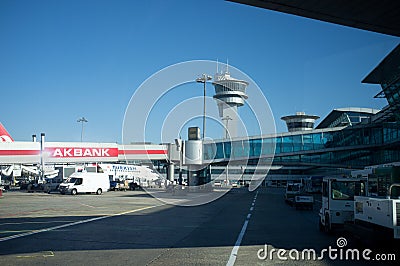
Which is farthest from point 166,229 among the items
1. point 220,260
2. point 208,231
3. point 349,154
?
point 349,154

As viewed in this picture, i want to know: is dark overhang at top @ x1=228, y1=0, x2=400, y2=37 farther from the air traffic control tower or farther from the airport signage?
the air traffic control tower

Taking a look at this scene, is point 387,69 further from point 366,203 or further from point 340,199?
point 366,203

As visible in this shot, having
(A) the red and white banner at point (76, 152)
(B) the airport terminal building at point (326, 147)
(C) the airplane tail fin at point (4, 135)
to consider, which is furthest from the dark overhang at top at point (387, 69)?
(C) the airplane tail fin at point (4, 135)

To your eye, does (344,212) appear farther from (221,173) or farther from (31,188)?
(221,173)

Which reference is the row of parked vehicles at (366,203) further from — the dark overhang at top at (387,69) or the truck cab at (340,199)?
the dark overhang at top at (387,69)

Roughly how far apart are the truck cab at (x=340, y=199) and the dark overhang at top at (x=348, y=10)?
5.39 meters

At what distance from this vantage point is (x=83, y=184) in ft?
168

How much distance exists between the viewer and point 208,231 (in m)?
16.2

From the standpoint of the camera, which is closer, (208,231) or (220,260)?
(220,260)

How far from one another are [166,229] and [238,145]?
50.4m

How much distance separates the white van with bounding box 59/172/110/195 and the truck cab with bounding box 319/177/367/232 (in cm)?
4016

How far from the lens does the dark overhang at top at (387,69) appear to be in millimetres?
38809

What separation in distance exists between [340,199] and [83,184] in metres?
41.5

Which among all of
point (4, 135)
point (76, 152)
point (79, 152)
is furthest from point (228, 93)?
point (4, 135)
